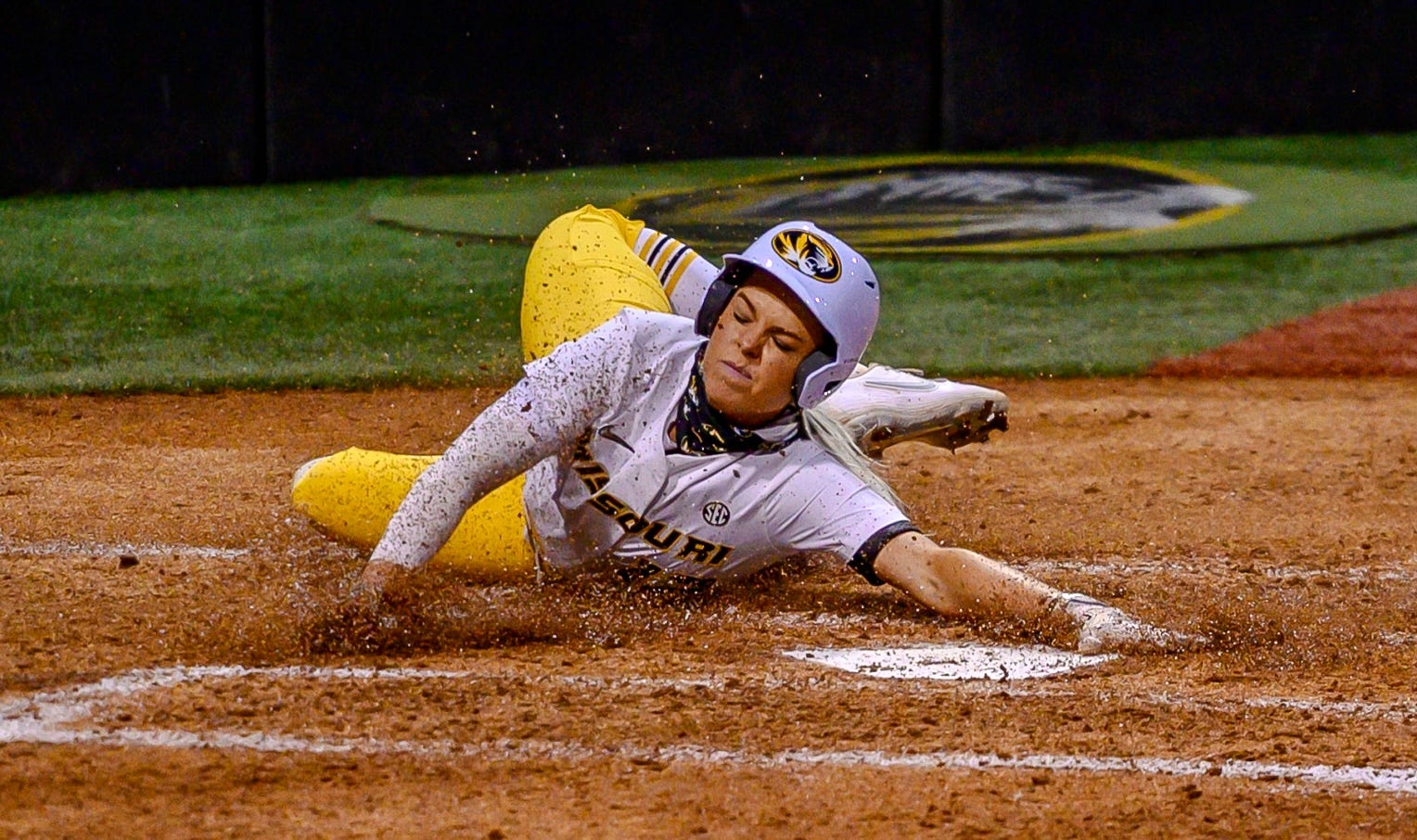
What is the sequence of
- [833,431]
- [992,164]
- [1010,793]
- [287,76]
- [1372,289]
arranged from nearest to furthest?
[1010,793], [833,431], [1372,289], [287,76], [992,164]

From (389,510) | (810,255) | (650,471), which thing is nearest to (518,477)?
(389,510)

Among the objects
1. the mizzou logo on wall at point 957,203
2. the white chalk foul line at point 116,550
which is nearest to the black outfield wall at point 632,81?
the mizzou logo on wall at point 957,203

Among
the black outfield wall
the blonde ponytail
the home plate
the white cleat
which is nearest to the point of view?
the home plate

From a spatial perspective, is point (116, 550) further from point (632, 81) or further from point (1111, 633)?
point (632, 81)

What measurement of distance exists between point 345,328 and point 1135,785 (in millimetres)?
5694

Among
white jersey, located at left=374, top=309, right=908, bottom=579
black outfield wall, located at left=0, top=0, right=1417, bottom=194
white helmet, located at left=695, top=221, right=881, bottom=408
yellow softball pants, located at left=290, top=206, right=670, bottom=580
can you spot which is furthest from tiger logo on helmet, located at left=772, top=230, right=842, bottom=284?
black outfield wall, located at left=0, top=0, right=1417, bottom=194

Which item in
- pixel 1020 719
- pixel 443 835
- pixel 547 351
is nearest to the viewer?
pixel 443 835

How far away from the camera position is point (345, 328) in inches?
321

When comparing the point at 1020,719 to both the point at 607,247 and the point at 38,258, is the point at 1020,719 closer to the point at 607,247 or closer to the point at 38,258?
the point at 607,247

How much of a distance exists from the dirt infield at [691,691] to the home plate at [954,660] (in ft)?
0.19

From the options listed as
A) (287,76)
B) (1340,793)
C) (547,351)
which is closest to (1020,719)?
(1340,793)

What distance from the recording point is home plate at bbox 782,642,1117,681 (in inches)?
147

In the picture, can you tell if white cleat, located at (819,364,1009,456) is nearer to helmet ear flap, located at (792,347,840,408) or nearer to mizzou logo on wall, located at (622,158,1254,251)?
helmet ear flap, located at (792,347,840,408)

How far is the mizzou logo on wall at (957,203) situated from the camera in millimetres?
9953
